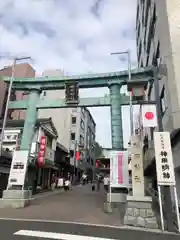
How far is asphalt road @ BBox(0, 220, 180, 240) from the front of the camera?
21.1ft

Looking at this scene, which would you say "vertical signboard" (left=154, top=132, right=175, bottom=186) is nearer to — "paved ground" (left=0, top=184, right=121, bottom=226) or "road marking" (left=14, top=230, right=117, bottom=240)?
"paved ground" (left=0, top=184, right=121, bottom=226)

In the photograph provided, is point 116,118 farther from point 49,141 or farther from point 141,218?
point 49,141

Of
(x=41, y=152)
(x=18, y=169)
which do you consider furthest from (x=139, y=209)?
(x=41, y=152)

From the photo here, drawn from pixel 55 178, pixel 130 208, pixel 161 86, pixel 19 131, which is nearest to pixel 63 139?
pixel 55 178

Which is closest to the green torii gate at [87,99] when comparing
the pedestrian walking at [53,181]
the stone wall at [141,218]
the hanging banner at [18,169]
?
the hanging banner at [18,169]

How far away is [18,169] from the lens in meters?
13.8

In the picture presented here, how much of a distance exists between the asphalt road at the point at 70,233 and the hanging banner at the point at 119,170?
499 cm

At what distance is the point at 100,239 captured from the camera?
632 centimetres

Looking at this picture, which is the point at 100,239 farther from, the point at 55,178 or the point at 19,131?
the point at 55,178

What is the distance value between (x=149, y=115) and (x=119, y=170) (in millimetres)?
4693

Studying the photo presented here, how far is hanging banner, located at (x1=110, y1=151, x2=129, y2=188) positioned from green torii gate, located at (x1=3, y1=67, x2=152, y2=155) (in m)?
0.85

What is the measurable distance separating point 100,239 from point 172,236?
2.79 meters

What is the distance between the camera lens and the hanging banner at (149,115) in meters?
10.1

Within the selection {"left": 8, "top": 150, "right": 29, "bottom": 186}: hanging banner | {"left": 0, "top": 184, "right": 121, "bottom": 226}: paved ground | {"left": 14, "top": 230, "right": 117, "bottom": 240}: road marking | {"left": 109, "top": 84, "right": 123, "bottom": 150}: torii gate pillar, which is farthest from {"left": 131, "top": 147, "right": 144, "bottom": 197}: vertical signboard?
{"left": 8, "top": 150, "right": 29, "bottom": 186}: hanging banner
